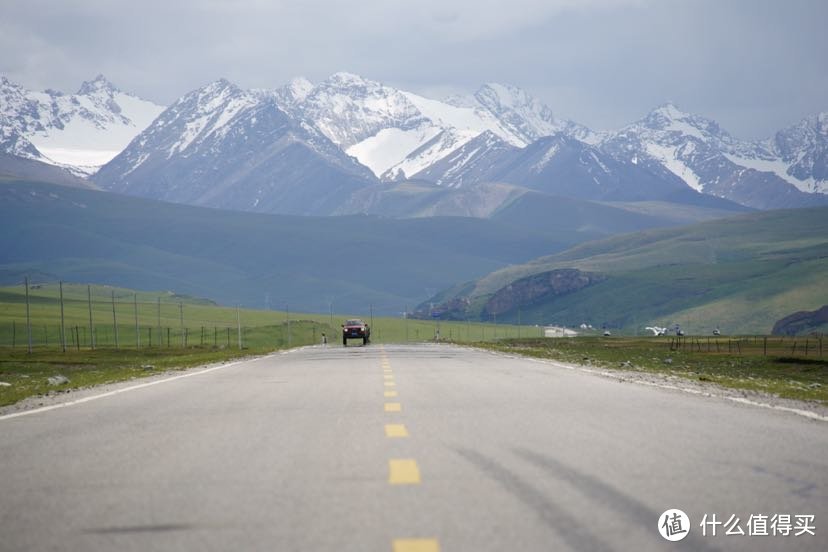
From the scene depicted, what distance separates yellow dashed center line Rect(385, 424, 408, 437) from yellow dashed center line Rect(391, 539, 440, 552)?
21.7ft

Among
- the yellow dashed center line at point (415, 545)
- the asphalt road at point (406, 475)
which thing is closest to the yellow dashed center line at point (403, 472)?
the asphalt road at point (406, 475)

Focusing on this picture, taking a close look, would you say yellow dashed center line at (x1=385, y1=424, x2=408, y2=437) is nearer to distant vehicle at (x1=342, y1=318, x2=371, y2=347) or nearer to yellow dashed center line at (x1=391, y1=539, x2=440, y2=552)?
yellow dashed center line at (x1=391, y1=539, x2=440, y2=552)

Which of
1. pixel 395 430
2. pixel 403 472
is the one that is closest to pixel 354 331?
pixel 395 430

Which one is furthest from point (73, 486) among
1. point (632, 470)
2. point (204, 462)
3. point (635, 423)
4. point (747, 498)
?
point (635, 423)

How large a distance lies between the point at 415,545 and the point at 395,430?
739cm

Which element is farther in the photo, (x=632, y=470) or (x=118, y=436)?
(x=118, y=436)

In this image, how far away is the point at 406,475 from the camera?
11695 mm

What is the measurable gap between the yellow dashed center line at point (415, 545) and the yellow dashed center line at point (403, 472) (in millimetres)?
2539

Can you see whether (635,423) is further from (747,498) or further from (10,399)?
(10,399)

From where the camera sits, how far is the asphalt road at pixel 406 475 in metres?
8.97

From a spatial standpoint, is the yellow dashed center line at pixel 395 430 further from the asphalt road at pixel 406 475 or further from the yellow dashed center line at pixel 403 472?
the yellow dashed center line at pixel 403 472

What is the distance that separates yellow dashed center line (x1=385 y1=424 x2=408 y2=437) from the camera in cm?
1539

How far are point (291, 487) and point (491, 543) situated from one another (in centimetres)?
295

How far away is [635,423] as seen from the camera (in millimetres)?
16922
